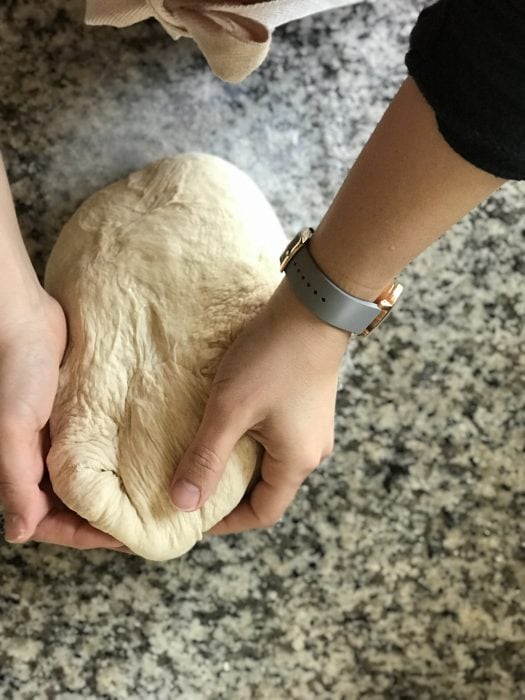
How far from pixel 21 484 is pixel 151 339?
0.18 m

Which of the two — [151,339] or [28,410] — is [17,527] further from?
[151,339]

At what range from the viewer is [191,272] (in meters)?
0.77

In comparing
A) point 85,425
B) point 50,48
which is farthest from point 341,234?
point 50,48

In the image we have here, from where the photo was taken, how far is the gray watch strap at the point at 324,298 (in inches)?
26.8

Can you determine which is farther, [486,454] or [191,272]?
[486,454]

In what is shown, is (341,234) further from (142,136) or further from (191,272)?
(142,136)

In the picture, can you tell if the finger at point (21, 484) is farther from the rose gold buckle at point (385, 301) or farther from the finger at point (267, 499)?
the rose gold buckle at point (385, 301)

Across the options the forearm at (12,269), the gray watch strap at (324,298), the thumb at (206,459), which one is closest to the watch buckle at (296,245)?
the gray watch strap at (324,298)

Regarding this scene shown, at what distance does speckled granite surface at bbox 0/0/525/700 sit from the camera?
0.88 meters

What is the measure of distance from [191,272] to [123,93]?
0.31 meters

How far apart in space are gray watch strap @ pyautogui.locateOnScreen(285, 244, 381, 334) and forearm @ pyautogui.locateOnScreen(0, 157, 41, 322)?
256 mm

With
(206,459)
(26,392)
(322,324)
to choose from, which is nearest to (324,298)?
(322,324)

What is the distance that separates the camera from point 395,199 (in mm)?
605

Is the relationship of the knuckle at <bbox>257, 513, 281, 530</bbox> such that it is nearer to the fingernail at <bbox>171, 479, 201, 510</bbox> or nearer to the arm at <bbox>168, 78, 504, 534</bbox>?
the arm at <bbox>168, 78, 504, 534</bbox>
